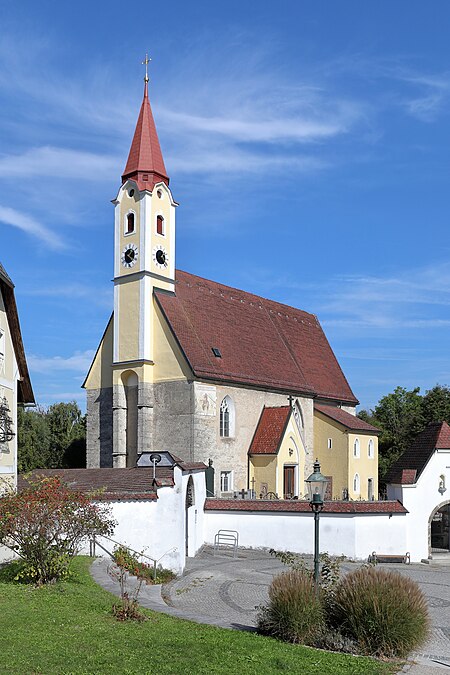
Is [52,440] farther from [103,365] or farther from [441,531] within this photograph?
[441,531]

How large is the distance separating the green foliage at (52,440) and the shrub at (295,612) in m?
36.3

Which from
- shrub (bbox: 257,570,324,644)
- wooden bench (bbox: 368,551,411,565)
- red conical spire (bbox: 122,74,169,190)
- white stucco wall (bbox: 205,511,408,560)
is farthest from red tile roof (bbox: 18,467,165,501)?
red conical spire (bbox: 122,74,169,190)

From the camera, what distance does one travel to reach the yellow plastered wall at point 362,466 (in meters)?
45.9

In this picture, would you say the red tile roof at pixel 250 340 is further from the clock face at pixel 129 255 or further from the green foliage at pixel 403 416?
the green foliage at pixel 403 416

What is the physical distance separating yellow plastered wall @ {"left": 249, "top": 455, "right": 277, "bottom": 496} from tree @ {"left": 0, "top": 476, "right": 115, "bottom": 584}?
23.2 meters

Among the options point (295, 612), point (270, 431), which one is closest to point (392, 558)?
point (270, 431)

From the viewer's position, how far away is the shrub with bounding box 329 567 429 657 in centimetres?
1178

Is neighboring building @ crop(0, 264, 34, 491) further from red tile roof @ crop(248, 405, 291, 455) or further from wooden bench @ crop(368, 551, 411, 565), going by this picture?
red tile roof @ crop(248, 405, 291, 455)

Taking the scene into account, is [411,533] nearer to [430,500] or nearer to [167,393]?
[430,500]

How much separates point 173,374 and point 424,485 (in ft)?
43.5

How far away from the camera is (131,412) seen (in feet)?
127

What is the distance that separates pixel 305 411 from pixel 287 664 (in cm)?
3532

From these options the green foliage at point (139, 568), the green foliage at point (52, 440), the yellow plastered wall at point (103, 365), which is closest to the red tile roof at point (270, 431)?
the yellow plastered wall at point (103, 365)

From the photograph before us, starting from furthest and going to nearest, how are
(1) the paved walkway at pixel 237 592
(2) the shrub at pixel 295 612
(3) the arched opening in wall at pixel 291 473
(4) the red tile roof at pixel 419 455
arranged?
(3) the arched opening in wall at pixel 291 473, (4) the red tile roof at pixel 419 455, (1) the paved walkway at pixel 237 592, (2) the shrub at pixel 295 612
